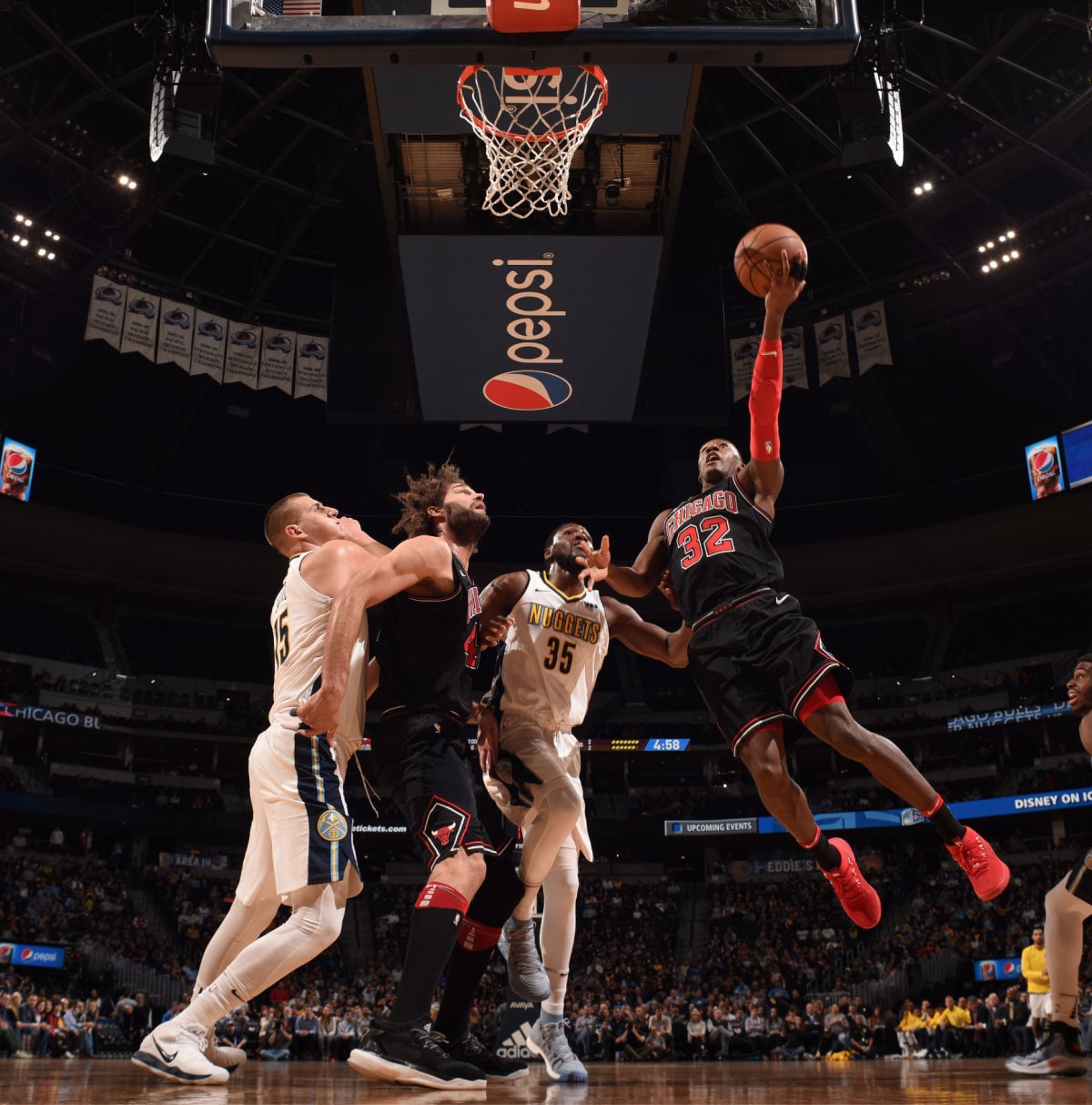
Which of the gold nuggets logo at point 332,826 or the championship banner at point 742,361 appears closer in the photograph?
the gold nuggets logo at point 332,826

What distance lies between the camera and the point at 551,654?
5.93m

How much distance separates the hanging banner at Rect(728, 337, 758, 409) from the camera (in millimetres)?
22938

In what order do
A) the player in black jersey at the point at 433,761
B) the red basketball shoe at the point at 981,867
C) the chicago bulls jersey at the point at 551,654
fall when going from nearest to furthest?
1. the player in black jersey at the point at 433,761
2. the red basketball shoe at the point at 981,867
3. the chicago bulls jersey at the point at 551,654

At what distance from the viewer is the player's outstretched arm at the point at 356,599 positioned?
4.12 meters

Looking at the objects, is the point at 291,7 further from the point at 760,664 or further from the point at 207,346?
the point at 207,346

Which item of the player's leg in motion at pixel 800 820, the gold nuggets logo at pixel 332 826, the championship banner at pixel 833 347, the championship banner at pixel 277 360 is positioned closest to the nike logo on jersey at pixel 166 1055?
the gold nuggets logo at pixel 332 826

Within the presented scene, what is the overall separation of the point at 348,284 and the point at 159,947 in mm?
16535

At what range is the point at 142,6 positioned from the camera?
418 inches

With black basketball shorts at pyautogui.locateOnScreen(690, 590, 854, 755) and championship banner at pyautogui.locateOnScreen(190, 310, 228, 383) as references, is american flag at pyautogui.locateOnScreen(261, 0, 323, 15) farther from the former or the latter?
championship banner at pyautogui.locateOnScreen(190, 310, 228, 383)

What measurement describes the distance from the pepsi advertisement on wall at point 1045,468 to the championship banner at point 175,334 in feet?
60.1

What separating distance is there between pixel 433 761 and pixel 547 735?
147 centimetres

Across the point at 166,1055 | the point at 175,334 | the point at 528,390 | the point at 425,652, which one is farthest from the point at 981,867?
the point at 175,334

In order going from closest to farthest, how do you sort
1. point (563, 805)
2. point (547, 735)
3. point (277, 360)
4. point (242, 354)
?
point (563, 805) → point (547, 735) → point (242, 354) → point (277, 360)

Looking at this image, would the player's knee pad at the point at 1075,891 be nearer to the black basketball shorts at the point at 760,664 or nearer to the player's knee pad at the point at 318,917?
the black basketball shorts at the point at 760,664
